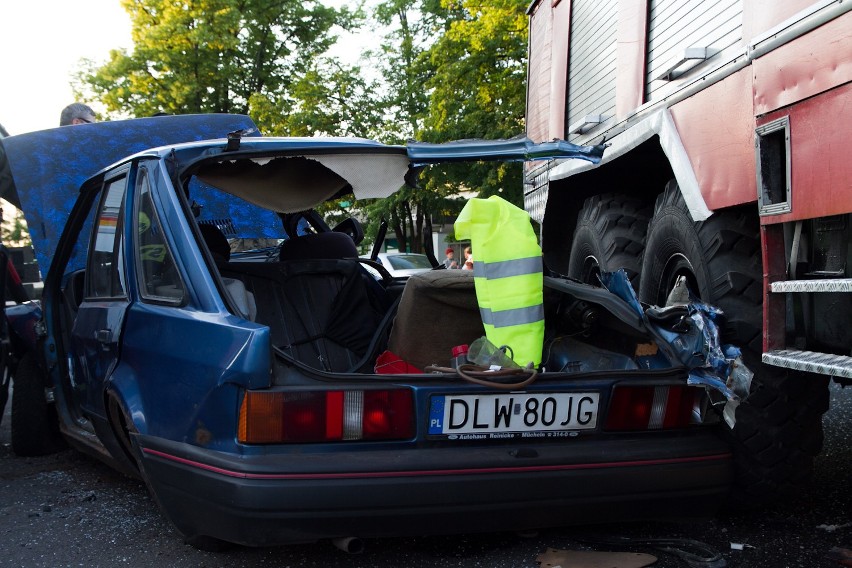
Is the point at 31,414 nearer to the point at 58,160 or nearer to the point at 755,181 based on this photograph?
the point at 58,160

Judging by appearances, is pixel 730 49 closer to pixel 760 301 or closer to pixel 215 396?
pixel 760 301

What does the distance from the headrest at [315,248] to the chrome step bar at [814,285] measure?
235cm

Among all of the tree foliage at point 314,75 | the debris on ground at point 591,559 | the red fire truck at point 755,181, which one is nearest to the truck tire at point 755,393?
the red fire truck at point 755,181

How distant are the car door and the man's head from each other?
3.15 meters

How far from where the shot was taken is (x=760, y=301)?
3.15 m

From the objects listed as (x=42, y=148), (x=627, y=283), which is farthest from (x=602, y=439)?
(x=42, y=148)

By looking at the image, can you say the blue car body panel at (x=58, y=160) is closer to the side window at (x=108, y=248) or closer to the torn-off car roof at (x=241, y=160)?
the torn-off car roof at (x=241, y=160)

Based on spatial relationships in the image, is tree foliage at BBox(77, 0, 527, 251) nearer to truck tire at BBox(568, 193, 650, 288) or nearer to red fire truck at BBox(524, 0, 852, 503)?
truck tire at BBox(568, 193, 650, 288)

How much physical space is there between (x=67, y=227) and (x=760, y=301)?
3.38 m

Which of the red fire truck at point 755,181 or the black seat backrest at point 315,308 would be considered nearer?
the red fire truck at point 755,181

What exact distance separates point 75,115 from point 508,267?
4.92m

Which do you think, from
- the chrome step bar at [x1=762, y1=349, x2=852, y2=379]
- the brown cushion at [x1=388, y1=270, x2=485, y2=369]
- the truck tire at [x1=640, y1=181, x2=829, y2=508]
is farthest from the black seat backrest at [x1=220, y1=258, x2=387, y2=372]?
the chrome step bar at [x1=762, y1=349, x2=852, y2=379]

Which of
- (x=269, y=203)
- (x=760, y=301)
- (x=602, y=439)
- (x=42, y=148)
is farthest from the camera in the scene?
(x=42, y=148)

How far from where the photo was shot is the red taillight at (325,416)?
2.63 metres
